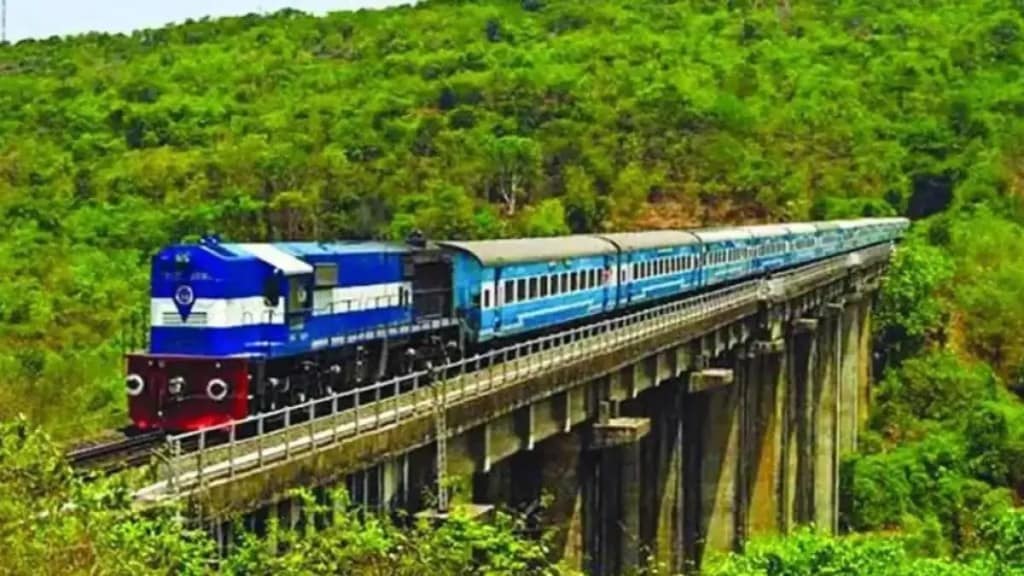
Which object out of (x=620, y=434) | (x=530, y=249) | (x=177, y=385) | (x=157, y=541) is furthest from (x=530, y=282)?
(x=157, y=541)

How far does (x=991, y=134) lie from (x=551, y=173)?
3369cm

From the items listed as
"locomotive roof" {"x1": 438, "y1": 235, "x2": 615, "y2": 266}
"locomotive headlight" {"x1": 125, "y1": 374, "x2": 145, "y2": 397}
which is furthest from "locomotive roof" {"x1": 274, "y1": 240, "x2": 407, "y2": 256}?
"locomotive headlight" {"x1": 125, "y1": 374, "x2": 145, "y2": 397}

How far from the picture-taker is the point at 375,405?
20.8 meters

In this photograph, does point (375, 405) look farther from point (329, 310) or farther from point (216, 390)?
point (329, 310)

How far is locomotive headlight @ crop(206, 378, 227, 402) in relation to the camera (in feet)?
73.6

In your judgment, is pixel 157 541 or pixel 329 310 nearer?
pixel 157 541

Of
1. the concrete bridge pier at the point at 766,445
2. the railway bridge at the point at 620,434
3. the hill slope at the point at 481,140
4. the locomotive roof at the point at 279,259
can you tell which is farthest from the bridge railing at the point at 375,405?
the hill slope at the point at 481,140

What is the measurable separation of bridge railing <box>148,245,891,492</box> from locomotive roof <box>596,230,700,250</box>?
2.00 metres

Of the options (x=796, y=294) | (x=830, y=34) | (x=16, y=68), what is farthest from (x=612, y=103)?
(x=16, y=68)

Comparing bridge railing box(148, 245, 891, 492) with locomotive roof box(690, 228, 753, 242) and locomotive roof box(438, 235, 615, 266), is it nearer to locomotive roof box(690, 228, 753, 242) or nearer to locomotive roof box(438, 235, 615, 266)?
locomotive roof box(438, 235, 615, 266)

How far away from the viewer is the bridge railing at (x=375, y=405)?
1666 centimetres

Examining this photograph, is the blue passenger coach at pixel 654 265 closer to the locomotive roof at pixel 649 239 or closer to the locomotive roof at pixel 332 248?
the locomotive roof at pixel 649 239

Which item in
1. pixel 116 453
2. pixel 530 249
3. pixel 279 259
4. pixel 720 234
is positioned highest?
pixel 279 259

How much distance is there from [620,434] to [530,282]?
4289mm
